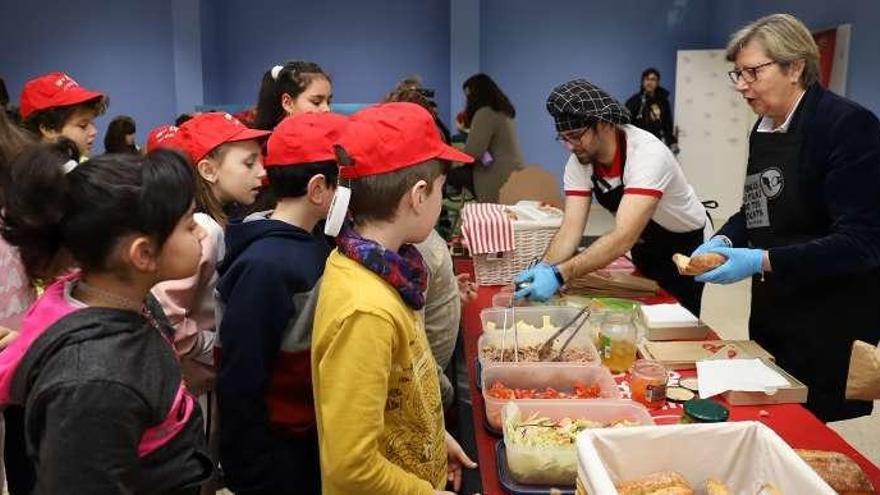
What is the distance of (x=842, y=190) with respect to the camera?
66.0 inches

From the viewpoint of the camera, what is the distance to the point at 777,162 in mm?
1828

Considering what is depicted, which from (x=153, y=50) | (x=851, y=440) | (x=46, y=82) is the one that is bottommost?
(x=851, y=440)

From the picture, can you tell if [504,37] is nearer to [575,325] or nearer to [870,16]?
[870,16]

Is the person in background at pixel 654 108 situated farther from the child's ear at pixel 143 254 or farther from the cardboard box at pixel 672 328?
the child's ear at pixel 143 254

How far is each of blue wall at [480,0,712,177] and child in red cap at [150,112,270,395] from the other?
21.1 ft

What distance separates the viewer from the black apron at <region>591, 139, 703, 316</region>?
2.43 meters

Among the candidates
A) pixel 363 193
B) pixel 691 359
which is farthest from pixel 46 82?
pixel 691 359

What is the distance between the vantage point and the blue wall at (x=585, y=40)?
7949 millimetres

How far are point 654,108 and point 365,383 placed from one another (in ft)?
23.2

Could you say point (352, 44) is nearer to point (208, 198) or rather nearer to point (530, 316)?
point (208, 198)

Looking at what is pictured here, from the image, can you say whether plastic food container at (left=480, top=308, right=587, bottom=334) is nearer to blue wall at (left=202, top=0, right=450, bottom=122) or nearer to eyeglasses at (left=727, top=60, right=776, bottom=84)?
eyeglasses at (left=727, top=60, right=776, bottom=84)

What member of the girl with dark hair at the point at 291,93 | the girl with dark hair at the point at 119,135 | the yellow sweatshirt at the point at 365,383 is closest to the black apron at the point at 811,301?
the yellow sweatshirt at the point at 365,383

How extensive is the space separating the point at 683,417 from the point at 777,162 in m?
0.83

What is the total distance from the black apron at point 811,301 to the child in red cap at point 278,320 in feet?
3.86
